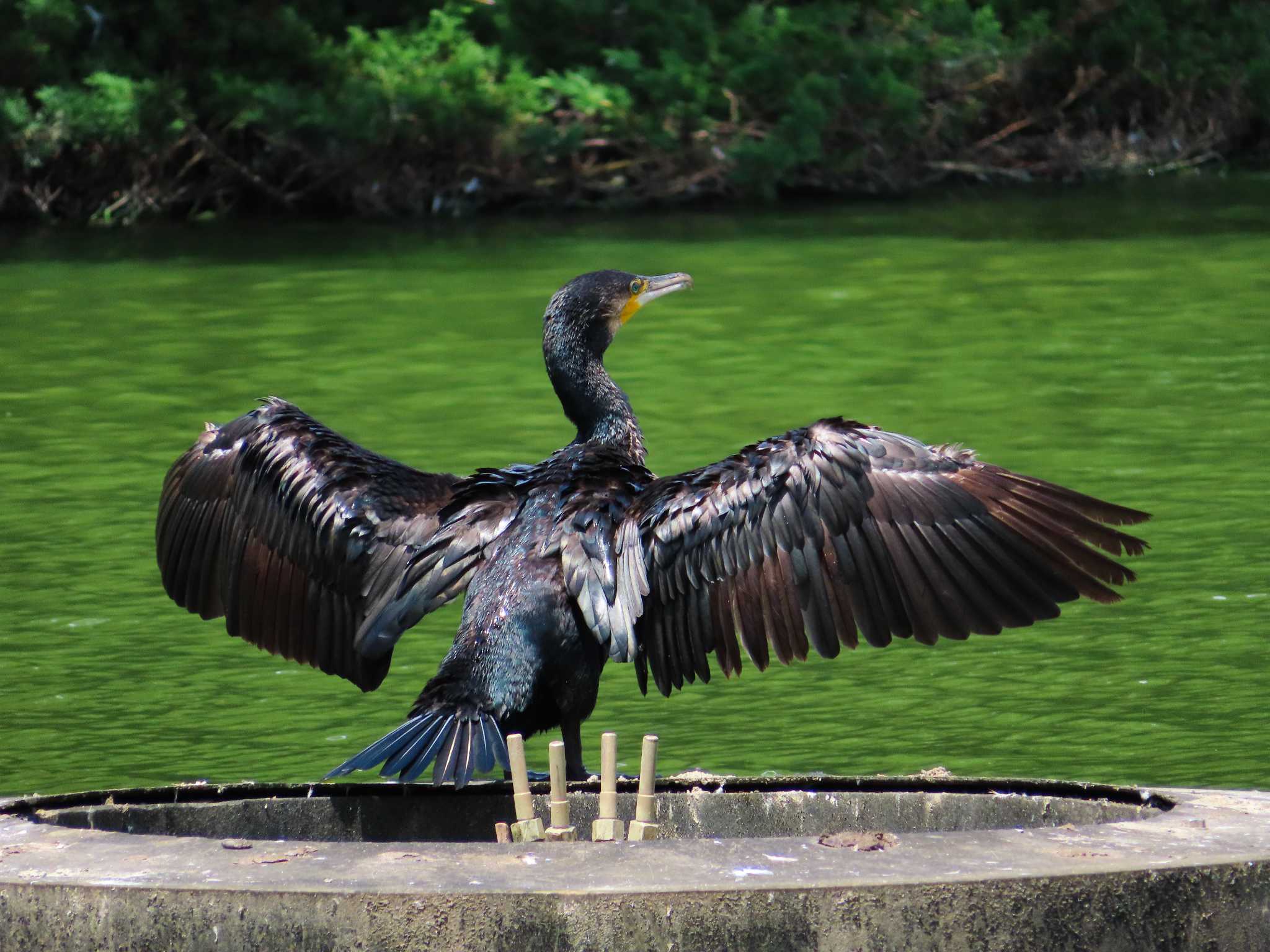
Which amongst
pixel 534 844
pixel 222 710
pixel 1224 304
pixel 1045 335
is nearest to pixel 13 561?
pixel 222 710

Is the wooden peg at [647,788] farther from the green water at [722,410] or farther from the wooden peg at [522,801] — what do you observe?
the green water at [722,410]

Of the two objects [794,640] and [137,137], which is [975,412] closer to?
[794,640]

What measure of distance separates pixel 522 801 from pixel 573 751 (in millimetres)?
921

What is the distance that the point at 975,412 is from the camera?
486 inches

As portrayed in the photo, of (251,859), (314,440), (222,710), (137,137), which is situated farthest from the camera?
(137,137)

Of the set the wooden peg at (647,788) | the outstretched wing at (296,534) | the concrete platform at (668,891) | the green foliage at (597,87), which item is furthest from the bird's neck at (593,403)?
the green foliage at (597,87)

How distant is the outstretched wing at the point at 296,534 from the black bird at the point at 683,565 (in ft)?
0.04

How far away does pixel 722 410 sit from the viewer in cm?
1270

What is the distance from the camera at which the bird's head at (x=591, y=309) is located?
6402mm

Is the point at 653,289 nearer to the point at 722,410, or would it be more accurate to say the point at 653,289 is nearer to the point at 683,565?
the point at 683,565

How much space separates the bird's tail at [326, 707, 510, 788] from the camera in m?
4.98

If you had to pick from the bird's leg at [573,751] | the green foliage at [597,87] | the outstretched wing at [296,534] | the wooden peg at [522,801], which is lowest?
the bird's leg at [573,751]

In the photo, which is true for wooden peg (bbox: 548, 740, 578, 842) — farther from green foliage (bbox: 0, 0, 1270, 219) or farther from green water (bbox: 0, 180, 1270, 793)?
green foliage (bbox: 0, 0, 1270, 219)

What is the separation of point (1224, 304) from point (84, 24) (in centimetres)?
1237
